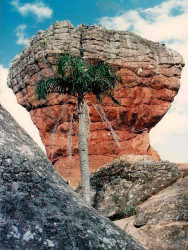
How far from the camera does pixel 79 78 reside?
14102mm

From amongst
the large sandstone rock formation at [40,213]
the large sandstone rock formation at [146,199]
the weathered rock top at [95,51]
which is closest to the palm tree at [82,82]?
the large sandstone rock formation at [146,199]

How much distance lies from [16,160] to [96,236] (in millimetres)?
618

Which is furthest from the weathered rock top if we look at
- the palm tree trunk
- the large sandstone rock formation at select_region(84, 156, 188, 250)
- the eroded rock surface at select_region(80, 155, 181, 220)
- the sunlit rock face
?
the large sandstone rock formation at select_region(84, 156, 188, 250)

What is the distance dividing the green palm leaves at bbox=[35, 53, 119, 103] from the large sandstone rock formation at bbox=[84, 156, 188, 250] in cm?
447

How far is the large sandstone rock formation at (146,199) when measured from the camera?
10.4 metres

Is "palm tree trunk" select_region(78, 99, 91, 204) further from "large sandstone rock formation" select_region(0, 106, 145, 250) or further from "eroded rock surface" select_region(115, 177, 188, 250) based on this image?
"large sandstone rock formation" select_region(0, 106, 145, 250)

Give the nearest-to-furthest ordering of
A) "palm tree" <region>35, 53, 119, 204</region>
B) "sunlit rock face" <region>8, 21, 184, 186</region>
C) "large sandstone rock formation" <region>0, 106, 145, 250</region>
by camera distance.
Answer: "large sandstone rock formation" <region>0, 106, 145, 250</region> → "palm tree" <region>35, 53, 119, 204</region> → "sunlit rock face" <region>8, 21, 184, 186</region>

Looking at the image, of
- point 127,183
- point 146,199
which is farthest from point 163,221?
point 127,183

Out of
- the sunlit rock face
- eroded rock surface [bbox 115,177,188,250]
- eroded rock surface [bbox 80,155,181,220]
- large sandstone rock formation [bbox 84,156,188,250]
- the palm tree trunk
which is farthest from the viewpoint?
the sunlit rock face

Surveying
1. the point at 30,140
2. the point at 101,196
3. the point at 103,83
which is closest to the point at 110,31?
the point at 103,83

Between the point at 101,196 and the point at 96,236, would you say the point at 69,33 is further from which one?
the point at 96,236

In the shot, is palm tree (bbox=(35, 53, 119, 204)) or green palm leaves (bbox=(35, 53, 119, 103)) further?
green palm leaves (bbox=(35, 53, 119, 103))

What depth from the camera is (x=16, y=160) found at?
71.4 inches

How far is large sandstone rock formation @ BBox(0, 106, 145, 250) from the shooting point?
1493 millimetres
